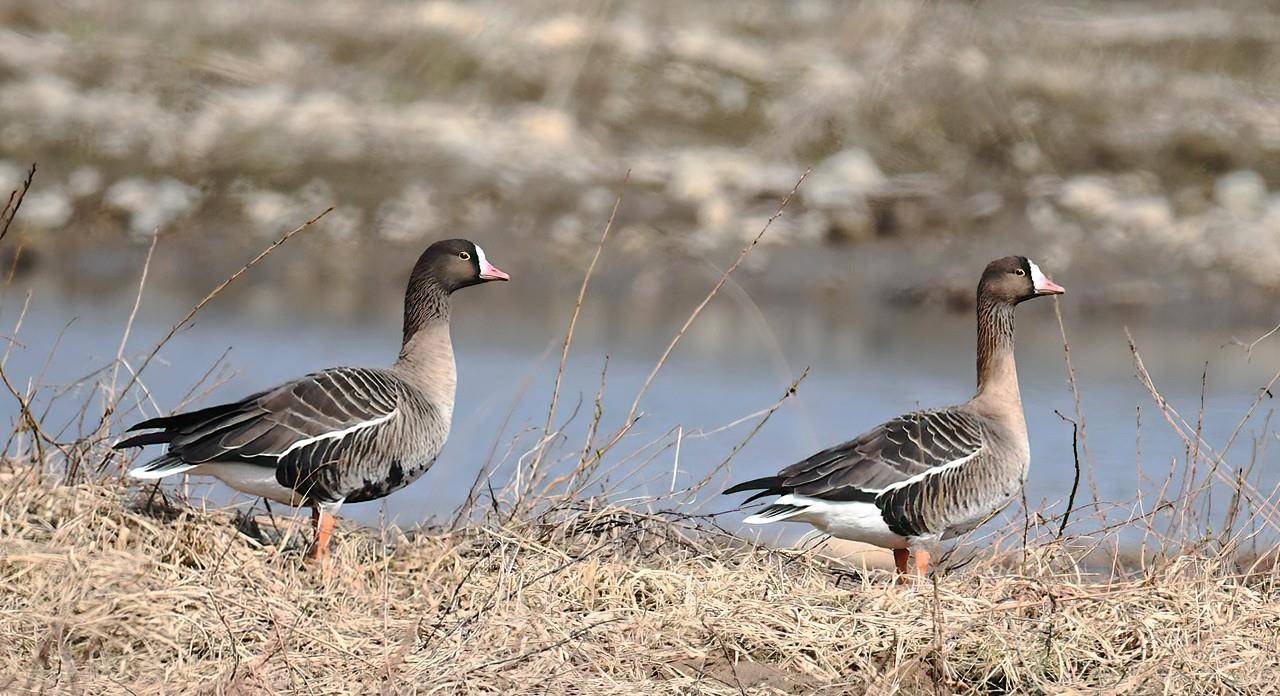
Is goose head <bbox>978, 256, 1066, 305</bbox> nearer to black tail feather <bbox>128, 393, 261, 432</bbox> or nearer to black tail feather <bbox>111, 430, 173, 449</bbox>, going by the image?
black tail feather <bbox>128, 393, 261, 432</bbox>

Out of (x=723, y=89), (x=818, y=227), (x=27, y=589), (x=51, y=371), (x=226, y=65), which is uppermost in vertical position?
(x=226, y=65)

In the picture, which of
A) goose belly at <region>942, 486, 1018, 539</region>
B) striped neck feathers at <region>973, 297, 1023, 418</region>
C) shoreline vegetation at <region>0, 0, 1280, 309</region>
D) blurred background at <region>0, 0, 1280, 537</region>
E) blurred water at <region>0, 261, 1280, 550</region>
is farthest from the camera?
shoreline vegetation at <region>0, 0, 1280, 309</region>

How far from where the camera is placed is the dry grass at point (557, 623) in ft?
13.0

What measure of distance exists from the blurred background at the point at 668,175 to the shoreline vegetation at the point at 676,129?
0.03 metres

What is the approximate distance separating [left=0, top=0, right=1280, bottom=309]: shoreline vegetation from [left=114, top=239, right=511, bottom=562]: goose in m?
6.42

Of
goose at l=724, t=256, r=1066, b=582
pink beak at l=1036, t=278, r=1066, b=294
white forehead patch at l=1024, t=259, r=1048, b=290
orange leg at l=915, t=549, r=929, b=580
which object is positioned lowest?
orange leg at l=915, t=549, r=929, b=580

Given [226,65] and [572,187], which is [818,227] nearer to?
[572,187]

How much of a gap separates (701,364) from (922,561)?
3.82 m

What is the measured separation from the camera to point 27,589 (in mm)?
4242

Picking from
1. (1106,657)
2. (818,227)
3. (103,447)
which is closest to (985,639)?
(1106,657)

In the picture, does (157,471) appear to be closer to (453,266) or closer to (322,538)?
(322,538)

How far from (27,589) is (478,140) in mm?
9949

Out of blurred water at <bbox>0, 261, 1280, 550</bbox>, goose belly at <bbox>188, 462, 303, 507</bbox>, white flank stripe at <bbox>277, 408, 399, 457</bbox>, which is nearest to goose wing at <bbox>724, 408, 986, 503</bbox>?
blurred water at <bbox>0, 261, 1280, 550</bbox>

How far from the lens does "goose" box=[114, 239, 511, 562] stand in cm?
561
